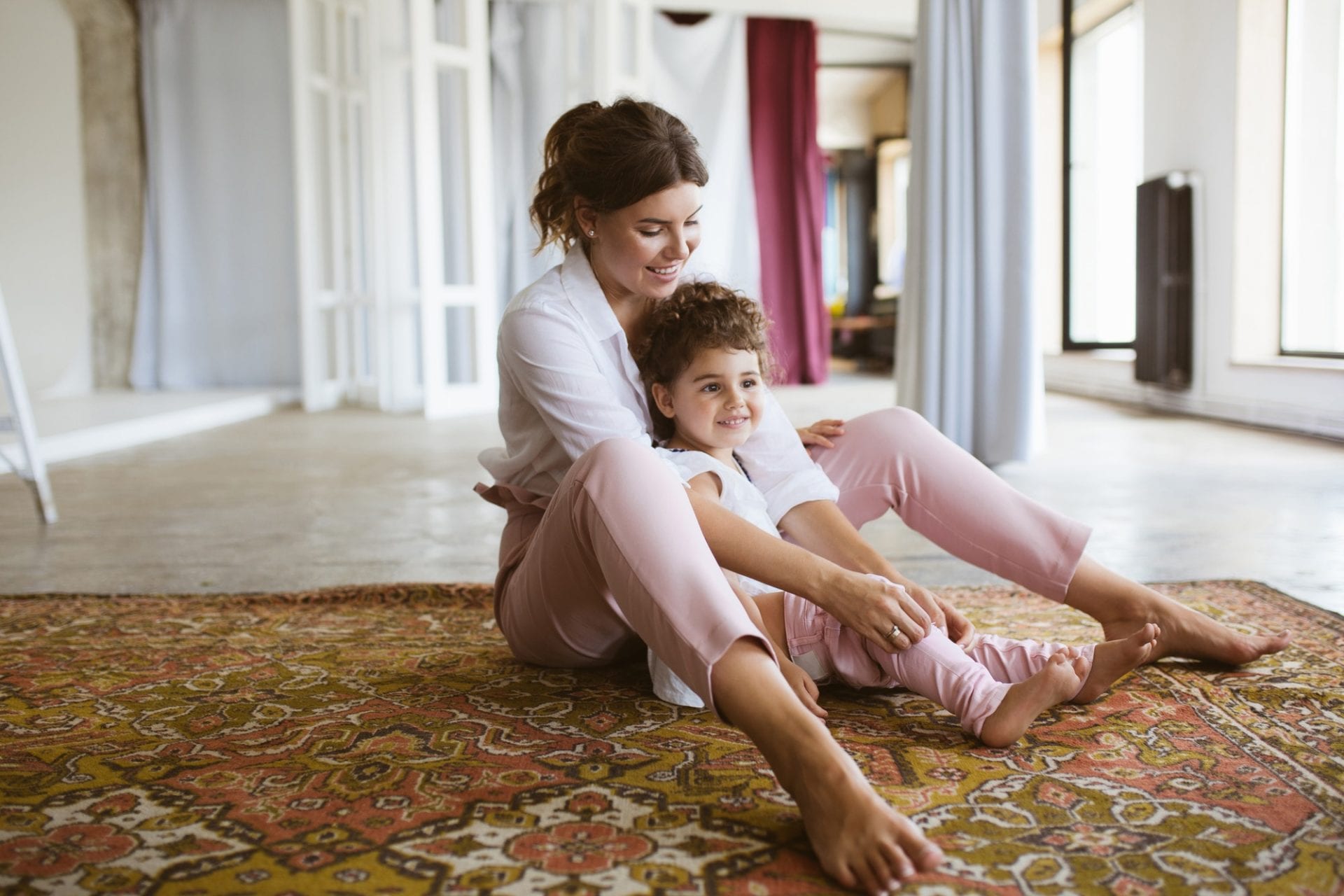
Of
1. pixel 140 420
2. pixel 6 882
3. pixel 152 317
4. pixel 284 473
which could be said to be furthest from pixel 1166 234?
pixel 152 317

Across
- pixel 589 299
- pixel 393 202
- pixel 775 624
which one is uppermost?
pixel 393 202

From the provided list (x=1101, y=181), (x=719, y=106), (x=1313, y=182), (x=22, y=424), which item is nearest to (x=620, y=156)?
(x=22, y=424)

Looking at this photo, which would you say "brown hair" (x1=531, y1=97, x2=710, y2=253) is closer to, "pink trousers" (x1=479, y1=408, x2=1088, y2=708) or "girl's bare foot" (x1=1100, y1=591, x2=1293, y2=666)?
"pink trousers" (x1=479, y1=408, x2=1088, y2=708)

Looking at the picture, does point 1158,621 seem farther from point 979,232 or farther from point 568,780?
point 979,232

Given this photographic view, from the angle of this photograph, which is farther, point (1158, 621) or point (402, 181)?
point (402, 181)

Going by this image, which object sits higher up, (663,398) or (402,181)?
(402,181)

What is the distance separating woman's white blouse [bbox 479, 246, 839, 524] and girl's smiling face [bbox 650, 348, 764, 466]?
0.18ft

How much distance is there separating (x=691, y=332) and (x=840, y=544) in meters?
0.35

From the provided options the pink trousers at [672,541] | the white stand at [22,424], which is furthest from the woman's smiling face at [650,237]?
the white stand at [22,424]

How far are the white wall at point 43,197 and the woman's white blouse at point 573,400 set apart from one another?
6189 millimetres

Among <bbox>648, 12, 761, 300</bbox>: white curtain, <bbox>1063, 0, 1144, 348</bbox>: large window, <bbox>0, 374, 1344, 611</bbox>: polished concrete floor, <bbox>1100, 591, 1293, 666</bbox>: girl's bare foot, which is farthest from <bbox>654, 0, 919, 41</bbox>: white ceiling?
<bbox>1100, 591, 1293, 666</bbox>: girl's bare foot

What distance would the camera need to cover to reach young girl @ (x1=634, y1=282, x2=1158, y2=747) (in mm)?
1230

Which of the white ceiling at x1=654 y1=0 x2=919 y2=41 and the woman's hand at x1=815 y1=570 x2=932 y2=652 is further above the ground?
the white ceiling at x1=654 y1=0 x2=919 y2=41

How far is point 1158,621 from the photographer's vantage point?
4.81ft
